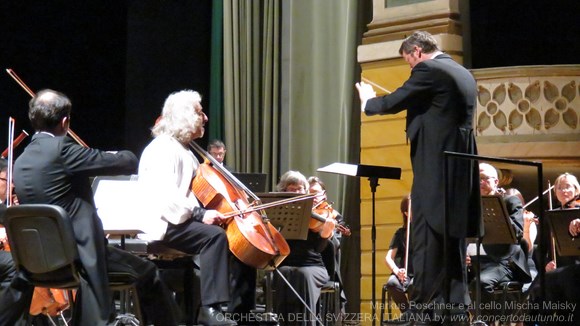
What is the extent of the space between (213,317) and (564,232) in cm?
200

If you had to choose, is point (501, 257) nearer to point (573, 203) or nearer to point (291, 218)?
point (573, 203)

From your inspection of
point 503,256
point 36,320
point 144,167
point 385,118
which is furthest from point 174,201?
point 385,118

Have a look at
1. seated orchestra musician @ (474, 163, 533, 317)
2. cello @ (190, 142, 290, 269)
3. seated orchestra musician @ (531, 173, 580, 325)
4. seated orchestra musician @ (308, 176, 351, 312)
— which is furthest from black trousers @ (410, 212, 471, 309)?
seated orchestra musician @ (308, 176, 351, 312)

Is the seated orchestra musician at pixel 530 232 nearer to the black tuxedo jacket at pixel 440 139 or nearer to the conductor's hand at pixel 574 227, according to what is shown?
the conductor's hand at pixel 574 227

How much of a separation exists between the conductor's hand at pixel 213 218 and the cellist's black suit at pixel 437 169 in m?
1.06

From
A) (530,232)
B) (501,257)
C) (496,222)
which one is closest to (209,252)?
(496,222)

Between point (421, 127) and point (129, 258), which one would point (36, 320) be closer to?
point (129, 258)

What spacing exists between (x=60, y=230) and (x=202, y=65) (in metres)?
6.76

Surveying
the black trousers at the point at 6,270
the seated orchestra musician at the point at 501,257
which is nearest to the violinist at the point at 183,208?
the black trousers at the point at 6,270

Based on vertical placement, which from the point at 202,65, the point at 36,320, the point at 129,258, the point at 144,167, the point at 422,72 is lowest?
the point at 36,320

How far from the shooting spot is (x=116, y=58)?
11.0 m

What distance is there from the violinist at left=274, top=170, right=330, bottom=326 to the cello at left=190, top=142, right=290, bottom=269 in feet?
4.27

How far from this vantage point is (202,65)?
36.1 ft

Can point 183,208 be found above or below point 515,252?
above
